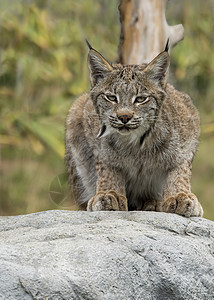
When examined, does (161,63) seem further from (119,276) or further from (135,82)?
(119,276)

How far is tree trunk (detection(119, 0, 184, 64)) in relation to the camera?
737 cm

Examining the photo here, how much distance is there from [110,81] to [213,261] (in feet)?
5.12

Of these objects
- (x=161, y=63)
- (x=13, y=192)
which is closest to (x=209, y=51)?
(x=13, y=192)

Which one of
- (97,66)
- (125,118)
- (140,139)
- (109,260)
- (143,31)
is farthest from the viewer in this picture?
(143,31)

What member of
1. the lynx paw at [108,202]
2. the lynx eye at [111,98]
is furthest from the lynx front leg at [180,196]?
the lynx eye at [111,98]

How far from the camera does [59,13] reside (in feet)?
36.4

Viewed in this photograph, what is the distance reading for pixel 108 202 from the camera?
4.68 m

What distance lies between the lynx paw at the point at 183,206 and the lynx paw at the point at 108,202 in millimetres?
313

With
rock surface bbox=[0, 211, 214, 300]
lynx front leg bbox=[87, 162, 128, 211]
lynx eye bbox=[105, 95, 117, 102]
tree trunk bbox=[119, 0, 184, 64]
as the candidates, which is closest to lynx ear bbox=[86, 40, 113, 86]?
lynx eye bbox=[105, 95, 117, 102]

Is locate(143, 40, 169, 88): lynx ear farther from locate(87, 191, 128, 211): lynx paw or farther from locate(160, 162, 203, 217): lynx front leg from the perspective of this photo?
locate(87, 191, 128, 211): lynx paw

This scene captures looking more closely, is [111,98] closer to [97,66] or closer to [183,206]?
[97,66]

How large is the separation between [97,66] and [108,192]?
2.98ft

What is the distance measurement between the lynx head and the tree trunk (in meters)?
2.61

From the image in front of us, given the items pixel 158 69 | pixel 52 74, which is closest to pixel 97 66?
pixel 158 69
